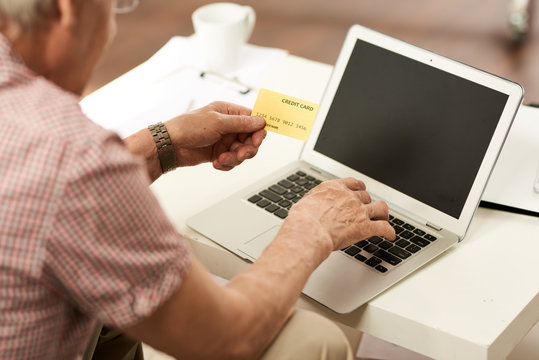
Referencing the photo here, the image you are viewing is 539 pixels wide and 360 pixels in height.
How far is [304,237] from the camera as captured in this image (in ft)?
3.21

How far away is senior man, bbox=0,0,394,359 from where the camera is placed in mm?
709

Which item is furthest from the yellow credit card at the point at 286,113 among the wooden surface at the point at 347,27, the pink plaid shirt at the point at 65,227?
the wooden surface at the point at 347,27

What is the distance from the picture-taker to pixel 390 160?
46.8 inches

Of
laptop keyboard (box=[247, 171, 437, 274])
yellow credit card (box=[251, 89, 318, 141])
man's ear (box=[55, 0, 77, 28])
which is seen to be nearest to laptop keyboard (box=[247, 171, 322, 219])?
laptop keyboard (box=[247, 171, 437, 274])

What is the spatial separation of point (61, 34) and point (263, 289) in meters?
0.39

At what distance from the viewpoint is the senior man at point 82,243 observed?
709mm

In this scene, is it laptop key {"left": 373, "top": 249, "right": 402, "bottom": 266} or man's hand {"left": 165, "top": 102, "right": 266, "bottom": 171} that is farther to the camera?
man's hand {"left": 165, "top": 102, "right": 266, "bottom": 171}

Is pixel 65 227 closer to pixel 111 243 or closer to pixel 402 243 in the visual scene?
pixel 111 243

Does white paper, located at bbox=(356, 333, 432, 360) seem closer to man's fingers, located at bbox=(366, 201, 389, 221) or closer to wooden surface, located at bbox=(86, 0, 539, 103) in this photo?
man's fingers, located at bbox=(366, 201, 389, 221)

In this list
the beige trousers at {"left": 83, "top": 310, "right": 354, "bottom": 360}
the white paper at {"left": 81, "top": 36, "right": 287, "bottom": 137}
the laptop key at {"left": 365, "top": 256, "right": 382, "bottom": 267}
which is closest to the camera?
the beige trousers at {"left": 83, "top": 310, "right": 354, "bottom": 360}

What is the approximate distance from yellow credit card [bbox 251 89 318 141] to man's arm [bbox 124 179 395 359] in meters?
0.12

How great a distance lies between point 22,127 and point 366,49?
0.68 m

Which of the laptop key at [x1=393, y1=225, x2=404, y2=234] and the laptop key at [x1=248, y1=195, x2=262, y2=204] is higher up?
the laptop key at [x1=393, y1=225, x2=404, y2=234]

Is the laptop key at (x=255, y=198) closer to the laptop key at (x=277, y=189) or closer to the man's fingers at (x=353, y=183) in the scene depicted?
the laptop key at (x=277, y=189)
